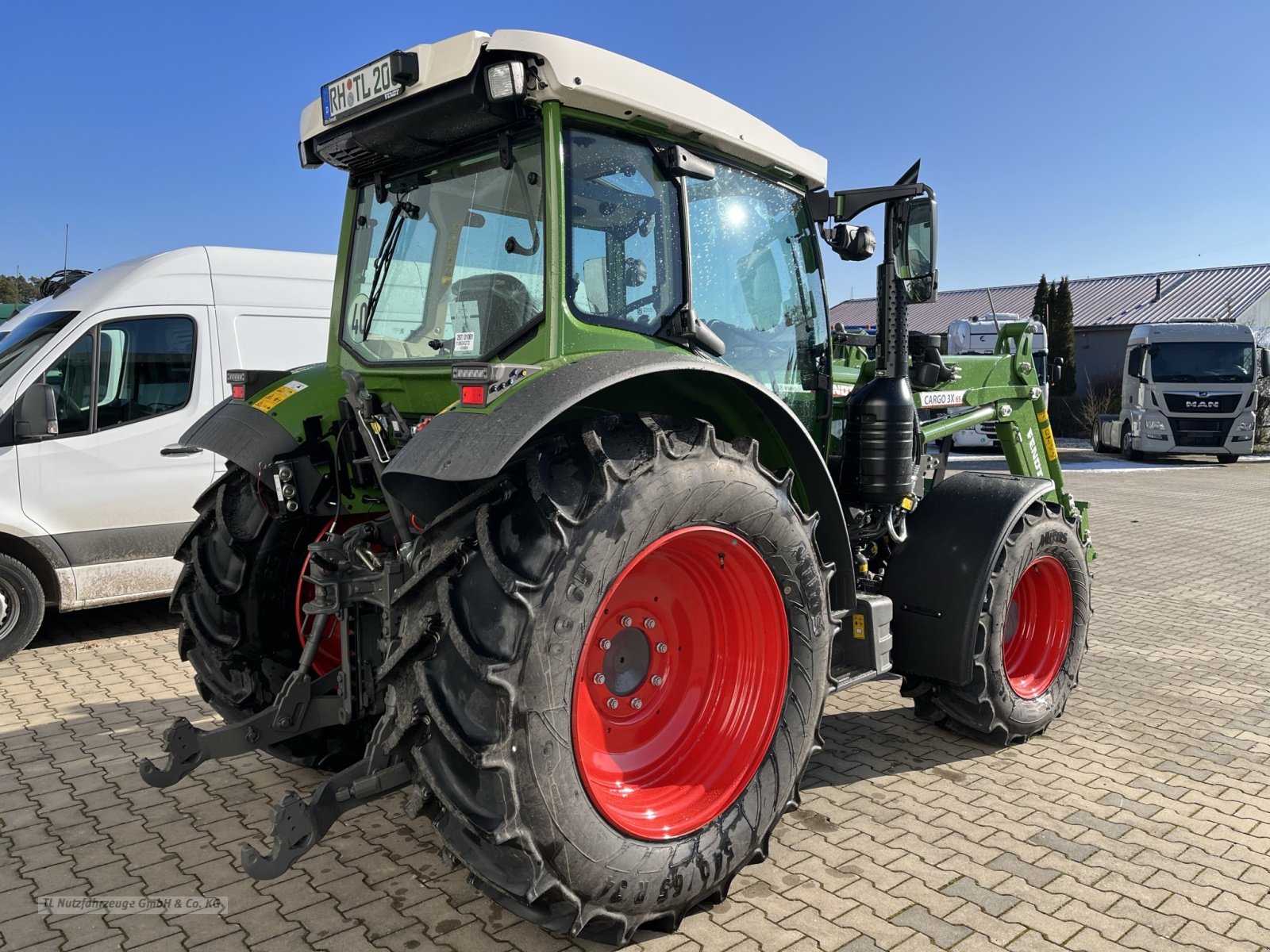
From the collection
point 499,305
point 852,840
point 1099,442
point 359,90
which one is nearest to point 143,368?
point 359,90

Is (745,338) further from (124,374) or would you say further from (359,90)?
(124,374)

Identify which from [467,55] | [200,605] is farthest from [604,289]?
[200,605]

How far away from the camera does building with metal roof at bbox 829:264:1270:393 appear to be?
1298 inches

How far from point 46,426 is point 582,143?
4635 mm

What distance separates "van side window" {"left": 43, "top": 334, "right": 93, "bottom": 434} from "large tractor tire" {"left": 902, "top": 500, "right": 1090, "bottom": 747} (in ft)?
17.5

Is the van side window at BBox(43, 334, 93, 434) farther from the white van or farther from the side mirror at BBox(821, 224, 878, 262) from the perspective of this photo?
the side mirror at BBox(821, 224, 878, 262)

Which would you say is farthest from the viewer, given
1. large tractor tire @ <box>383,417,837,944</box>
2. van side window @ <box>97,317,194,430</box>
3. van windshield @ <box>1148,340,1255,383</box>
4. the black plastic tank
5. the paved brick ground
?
van windshield @ <box>1148,340,1255,383</box>

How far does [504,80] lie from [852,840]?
2.81 metres

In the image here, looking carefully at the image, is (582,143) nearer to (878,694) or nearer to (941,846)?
(941,846)

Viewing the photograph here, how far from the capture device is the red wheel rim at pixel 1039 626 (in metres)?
4.62

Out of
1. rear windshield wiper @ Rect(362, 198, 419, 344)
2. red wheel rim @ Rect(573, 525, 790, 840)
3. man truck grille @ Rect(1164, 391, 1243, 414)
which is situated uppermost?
rear windshield wiper @ Rect(362, 198, 419, 344)

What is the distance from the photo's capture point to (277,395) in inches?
147

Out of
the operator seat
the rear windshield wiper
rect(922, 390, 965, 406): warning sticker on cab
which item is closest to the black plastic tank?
rect(922, 390, 965, 406): warning sticker on cab

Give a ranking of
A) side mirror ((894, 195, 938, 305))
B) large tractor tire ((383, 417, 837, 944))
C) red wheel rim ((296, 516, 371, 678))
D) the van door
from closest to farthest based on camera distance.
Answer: large tractor tire ((383, 417, 837, 944)) → red wheel rim ((296, 516, 371, 678)) → side mirror ((894, 195, 938, 305)) → the van door
